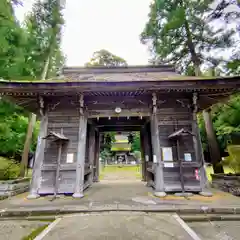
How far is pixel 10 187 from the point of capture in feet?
17.4

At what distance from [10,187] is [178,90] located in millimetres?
7211

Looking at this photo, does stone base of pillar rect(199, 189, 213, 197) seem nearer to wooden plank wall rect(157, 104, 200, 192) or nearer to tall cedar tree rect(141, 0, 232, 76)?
wooden plank wall rect(157, 104, 200, 192)

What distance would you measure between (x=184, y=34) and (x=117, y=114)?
23.0ft

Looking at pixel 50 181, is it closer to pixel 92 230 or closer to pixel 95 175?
pixel 92 230

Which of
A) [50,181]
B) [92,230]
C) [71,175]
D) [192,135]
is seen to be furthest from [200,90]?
[50,181]

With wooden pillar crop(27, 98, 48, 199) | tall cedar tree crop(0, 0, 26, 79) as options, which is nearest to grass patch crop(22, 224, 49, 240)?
wooden pillar crop(27, 98, 48, 199)

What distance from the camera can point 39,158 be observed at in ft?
17.1

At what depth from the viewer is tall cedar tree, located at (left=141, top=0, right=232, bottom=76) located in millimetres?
7820

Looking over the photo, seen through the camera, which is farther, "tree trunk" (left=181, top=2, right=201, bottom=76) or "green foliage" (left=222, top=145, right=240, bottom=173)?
"tree trunk" (left=181, top=2, right=201, bottom=76)

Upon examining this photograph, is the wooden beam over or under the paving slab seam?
over

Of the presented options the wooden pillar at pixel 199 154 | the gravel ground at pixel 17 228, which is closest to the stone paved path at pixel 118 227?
the gravel ground at pixel 17 228

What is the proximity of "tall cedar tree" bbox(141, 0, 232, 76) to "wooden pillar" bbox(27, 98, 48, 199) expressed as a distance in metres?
7.76

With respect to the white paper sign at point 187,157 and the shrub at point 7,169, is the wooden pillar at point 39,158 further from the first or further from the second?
the white paper sign at point 187,157

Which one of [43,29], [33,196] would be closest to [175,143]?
[33,196]
